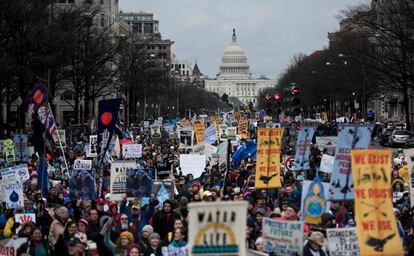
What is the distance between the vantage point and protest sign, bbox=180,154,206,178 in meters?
27.7

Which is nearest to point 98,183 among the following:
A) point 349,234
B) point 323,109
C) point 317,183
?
point 317,183

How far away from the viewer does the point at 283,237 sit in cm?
1268

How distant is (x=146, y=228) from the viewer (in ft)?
50.5

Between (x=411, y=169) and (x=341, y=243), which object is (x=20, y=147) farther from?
(x=341, y=243)

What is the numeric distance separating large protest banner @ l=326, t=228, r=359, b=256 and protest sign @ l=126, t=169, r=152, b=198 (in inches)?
266

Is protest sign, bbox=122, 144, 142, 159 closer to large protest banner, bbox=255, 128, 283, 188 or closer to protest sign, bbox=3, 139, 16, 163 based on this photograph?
protest sign, bbox=3, 139, 16, 163

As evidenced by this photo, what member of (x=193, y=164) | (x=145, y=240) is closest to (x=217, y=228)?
(x=145, y=240)

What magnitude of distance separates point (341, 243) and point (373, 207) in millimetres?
1830

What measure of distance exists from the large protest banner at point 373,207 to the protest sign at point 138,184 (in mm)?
8246

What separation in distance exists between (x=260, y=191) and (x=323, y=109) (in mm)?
109197

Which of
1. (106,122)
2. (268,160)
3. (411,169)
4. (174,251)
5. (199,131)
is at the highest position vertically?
(106,122)

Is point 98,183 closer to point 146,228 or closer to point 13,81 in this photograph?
point 146,228

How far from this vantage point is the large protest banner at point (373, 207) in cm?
1166

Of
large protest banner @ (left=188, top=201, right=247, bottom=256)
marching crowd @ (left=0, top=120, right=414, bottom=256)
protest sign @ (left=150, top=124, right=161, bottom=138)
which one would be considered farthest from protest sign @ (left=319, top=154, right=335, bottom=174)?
protest sign @ (left=150, top=124, right=161, bottom=138)
